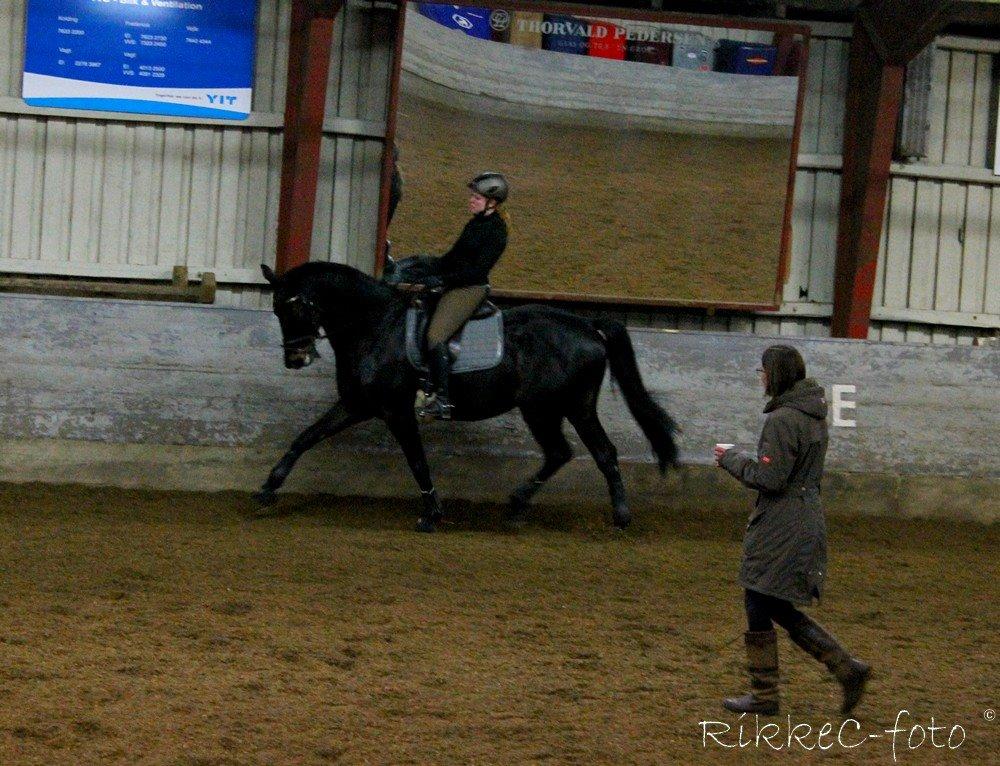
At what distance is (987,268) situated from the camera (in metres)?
12.4

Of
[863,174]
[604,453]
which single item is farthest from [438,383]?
[863,174]

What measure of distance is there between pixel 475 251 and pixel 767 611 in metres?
4.21

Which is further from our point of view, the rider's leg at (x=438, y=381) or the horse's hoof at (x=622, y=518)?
the horse's hoof at (x=622, y=518)

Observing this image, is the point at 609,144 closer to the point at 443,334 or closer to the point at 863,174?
the point at 863,174

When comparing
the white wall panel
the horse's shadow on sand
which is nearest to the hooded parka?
the horse's shadow on sand

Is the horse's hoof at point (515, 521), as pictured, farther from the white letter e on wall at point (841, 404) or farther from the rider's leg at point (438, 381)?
the white letter e on wall at point (841, 404)

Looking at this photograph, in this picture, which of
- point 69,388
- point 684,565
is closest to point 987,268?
point 684,565

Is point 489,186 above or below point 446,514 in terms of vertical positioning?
above

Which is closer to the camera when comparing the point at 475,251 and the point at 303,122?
the point at 475,251

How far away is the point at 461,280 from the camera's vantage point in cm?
833

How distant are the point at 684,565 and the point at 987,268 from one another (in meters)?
6.55

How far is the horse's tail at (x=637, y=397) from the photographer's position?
8.66 meters

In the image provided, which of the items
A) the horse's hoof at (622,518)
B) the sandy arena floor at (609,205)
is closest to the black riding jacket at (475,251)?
the horse's hoof at (622,518)

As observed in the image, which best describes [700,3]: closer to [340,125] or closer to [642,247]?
[642,247]
